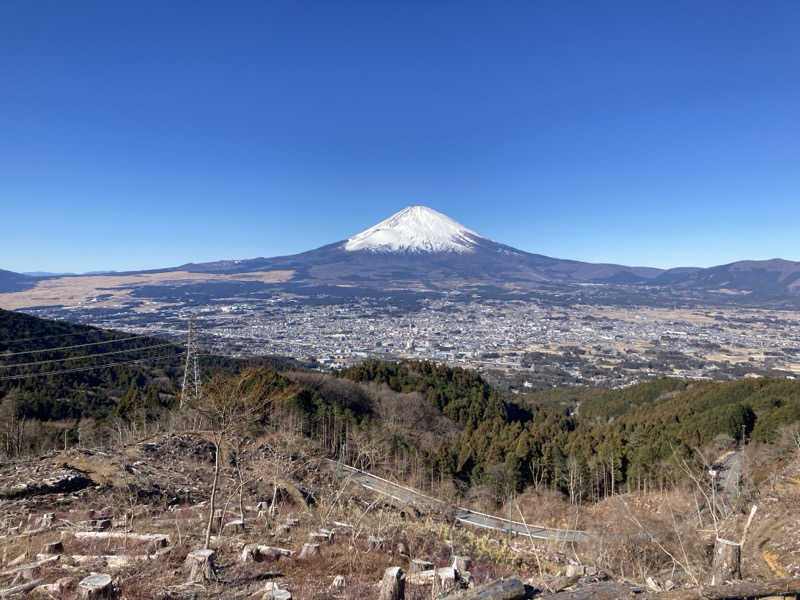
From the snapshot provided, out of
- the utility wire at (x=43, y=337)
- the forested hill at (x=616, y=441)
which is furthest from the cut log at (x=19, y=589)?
the utility wire at (x=43, y=337)

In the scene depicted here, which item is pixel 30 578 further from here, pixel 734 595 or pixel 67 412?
pixel 67 412

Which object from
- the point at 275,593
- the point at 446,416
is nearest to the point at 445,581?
the point at 275,593

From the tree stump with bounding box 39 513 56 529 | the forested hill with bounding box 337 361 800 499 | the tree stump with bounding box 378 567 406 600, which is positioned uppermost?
the tree stump with bounding box 378 567 406 600

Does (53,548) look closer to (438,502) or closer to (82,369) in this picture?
(438,502)

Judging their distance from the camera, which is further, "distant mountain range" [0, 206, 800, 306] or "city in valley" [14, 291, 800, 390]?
"distant mountain range" [0, 206, 800, 306]

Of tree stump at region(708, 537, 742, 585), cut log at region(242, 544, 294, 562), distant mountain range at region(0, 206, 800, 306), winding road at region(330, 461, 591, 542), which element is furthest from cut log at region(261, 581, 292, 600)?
distant mountain range at region(0, 206, 800, 306)

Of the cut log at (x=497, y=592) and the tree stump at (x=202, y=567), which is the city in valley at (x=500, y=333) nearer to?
the tree stump at (x=202, y=567)

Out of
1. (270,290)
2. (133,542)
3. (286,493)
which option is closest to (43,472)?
(286,493)

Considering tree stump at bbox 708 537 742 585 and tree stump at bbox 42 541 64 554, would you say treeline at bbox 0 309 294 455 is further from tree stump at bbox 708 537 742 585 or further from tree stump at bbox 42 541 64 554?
tree stump at bbox 708 537 742 585
